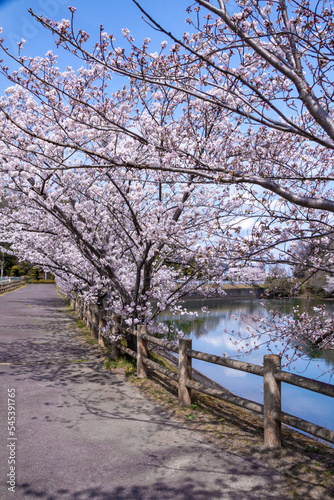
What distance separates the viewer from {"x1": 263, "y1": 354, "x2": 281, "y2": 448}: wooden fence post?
4.52 metres

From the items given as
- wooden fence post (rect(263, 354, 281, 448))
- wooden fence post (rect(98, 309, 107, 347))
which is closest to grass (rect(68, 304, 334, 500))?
wooden fence post (rect(263, 354, 281, 448))

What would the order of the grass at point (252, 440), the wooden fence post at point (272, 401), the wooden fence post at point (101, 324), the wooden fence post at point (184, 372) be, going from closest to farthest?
the grass at point (252, 440) < the wooden fence post at point (272, 401) < the wooden fence post at point (184, 372) < the wooden fence post at point (101, 324)

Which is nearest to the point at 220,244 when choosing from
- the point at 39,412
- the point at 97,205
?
the point at 39,412

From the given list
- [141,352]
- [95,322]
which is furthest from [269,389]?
[95,322]

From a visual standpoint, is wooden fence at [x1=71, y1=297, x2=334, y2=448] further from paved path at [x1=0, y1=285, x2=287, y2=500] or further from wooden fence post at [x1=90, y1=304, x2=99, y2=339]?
wooden fence post at [x1=90, y1=304, x2=99, y2=339]

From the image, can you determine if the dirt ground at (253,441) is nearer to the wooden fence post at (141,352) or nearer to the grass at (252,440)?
the grass at (252,440)

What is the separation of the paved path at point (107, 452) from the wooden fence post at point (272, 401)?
47cm

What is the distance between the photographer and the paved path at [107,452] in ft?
11.9

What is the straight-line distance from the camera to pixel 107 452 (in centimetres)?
445

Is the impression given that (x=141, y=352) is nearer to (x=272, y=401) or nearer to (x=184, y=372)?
(x=184, y=372)

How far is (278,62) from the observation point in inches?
143

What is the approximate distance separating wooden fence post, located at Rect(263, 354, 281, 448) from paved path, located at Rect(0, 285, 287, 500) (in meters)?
0.47

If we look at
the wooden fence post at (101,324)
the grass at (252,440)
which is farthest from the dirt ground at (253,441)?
the wooden fence post at (101,324)

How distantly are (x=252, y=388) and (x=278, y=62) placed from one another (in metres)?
11.4
